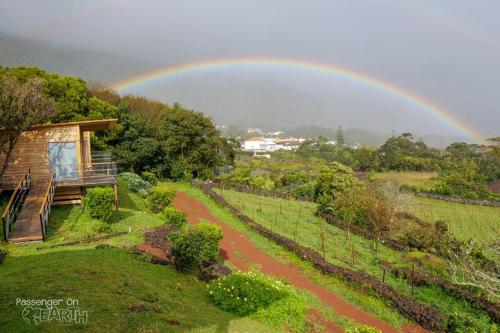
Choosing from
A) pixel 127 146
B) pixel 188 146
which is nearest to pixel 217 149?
pixel 188 146

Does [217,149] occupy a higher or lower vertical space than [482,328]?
higher

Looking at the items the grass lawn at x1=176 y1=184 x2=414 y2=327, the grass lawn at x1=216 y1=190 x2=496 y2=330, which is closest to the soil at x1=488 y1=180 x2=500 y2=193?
the grass lawn at x1=216 y1=190 x2=496 y2=330

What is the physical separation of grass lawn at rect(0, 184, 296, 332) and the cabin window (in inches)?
216

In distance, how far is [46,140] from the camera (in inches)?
691

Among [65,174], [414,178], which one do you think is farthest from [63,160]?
[414,178]

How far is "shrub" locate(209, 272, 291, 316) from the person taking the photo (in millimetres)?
9297

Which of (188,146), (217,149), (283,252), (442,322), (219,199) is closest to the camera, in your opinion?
(442,322)

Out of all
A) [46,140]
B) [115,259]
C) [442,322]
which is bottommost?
[442,322]

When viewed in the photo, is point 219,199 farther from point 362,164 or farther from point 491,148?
point 491,148

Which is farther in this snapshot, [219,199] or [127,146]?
[127,146]

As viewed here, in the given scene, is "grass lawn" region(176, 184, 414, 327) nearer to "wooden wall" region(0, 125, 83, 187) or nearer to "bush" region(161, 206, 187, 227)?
"bush" region(161, 206, 187, 227)

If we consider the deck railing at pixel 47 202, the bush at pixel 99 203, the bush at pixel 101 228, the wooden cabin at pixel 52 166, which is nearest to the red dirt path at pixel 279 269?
the bush at pixel 101 228

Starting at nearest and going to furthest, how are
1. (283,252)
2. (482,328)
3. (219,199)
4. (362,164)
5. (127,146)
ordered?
(482,328) < (283,252) < (219,199) < (127,146) < (362,164)

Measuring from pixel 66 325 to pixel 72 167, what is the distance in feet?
41.7
